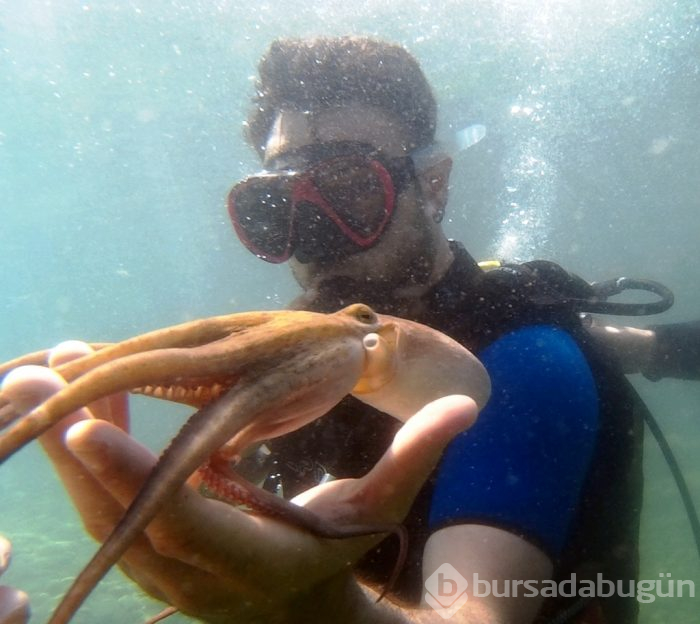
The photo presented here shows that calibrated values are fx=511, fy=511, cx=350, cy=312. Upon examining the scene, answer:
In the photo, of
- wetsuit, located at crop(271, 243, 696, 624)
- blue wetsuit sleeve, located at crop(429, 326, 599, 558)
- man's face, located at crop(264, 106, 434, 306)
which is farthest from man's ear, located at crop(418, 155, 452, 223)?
blue wetsuit sleeve, located at crop(429, 326, 599, 558)

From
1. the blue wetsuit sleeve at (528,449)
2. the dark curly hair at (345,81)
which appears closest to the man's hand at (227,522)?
the blue wetsuit sleeve at (528,449)

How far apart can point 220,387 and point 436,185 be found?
11.5ft

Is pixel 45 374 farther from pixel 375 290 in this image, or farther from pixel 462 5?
pixel 462 5

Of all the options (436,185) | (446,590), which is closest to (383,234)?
(436,185)

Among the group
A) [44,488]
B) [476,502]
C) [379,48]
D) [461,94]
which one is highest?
[461,94]

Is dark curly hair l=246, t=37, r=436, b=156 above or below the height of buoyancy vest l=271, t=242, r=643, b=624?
above

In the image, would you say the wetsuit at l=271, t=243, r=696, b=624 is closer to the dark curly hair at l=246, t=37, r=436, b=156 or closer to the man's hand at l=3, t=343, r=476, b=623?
the man's hand at l=3, t=343, r=476, b=623

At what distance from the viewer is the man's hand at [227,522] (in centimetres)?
102

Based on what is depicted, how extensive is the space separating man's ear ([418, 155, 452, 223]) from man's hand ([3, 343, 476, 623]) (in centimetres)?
304

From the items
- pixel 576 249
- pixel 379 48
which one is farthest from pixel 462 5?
pixel 576 249

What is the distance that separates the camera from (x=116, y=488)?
3.33 feet

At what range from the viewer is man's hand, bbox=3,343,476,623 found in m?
1.02

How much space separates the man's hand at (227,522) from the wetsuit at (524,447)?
0.80 metres

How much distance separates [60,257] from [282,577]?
8066 centimetres
